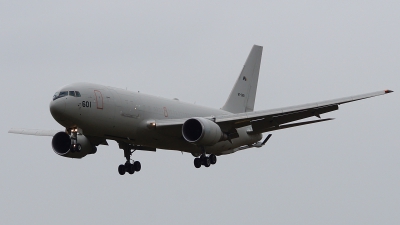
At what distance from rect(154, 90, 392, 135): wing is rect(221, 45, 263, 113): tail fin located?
7.71 m

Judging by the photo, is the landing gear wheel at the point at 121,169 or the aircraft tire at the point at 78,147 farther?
the landing gear wheel at the point at 121,169

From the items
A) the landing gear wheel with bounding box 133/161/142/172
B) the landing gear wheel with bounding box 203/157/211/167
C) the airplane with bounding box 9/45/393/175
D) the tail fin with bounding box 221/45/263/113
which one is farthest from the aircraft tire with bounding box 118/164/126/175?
the tail fin with bounding box 221/45/263/113

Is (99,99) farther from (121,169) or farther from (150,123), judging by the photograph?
(121,169)

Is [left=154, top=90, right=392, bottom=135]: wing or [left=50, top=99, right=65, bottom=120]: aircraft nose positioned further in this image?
[left=154, top=90, right=392, bottom=135]: wing

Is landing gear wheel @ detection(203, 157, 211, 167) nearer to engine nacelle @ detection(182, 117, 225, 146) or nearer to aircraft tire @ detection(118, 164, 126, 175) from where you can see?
engine nacelle @ detection(182, 117, 225, 146)

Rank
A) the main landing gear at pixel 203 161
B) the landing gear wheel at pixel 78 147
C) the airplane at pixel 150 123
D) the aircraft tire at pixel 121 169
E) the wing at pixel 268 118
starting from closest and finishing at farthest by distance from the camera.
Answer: the airplane at pixel 150 123, the landing gear wheel at pixel 78 147, the wing at pixel 268 118, the main landing gear at pixel 203 161, the aircraft tire at pixel 121 169

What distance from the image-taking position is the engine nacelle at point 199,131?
161 feet

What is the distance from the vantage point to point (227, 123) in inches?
2025

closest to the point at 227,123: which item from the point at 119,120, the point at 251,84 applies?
the point at 119,120

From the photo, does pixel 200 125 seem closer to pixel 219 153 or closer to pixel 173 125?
pixel 173 125

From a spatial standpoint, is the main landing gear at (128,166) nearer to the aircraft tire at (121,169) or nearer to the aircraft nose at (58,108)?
the aircraft tire at (121,169)

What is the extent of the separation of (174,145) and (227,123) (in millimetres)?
3626

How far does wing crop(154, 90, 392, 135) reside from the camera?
48656 millimetres

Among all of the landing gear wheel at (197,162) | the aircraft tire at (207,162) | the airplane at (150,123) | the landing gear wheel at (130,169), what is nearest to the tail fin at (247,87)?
the airplane at (150,123)
